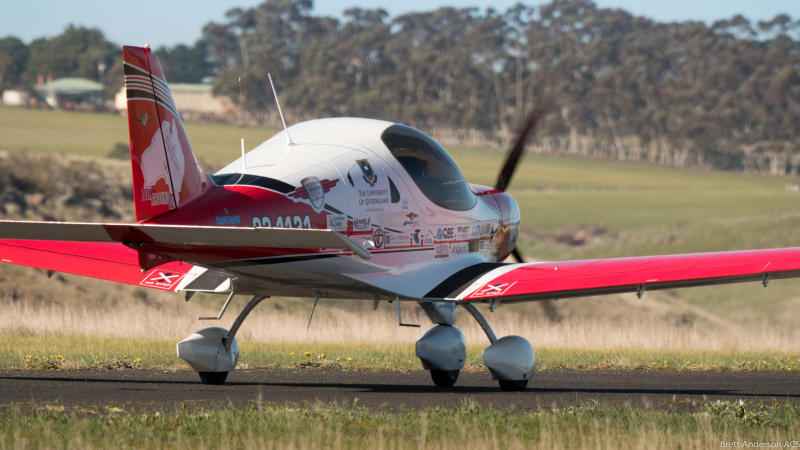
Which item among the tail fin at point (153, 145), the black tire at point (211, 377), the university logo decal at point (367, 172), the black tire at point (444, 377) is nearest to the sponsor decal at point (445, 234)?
the university logo decal at point (367, 172)

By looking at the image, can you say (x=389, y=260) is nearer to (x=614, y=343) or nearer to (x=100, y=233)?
(x=100, y=233)

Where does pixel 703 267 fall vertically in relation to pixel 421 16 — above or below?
below

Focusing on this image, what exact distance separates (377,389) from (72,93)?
110744mm

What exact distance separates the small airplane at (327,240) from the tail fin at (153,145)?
16 millimetres

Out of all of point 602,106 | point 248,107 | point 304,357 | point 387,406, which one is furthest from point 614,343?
point 602,106

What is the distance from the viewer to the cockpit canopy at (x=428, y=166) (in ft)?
47.6

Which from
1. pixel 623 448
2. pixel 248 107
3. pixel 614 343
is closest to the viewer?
pixel 623 448

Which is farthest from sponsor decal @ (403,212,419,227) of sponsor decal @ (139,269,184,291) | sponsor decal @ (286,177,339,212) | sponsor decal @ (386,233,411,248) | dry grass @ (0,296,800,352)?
dry grass @ (0,296,800,352)

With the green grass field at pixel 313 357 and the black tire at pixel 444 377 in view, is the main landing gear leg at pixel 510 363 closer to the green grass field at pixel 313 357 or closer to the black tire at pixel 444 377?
the black tire at pixel 444 377

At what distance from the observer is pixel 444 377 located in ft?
47.4

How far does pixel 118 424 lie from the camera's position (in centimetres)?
950

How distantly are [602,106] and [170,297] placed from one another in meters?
100

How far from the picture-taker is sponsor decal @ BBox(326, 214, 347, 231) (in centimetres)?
1274

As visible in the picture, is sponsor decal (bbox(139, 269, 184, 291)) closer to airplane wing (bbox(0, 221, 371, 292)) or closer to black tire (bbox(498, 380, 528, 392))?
airplane wing (bbox(0, 221, 371, 292))
